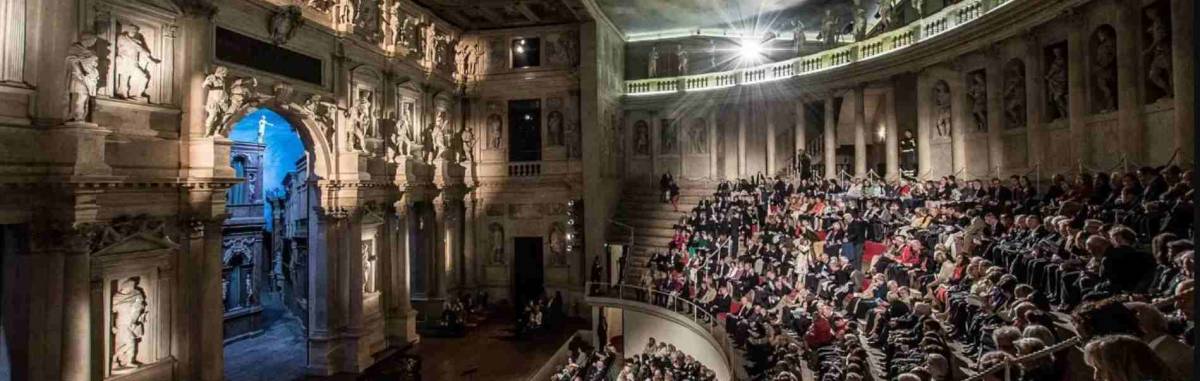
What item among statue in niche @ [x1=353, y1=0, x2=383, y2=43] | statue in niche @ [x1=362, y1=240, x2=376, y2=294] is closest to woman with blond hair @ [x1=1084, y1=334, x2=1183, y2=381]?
statue in niche @ [x1=362, y1=240, x2=376, y2=294]

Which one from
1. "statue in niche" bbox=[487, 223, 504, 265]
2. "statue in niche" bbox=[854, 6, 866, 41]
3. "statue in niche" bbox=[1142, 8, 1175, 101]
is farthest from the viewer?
"statue in niche" bbox=[487, 223, 504, 265]

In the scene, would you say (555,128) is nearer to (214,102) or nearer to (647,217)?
(647,217)

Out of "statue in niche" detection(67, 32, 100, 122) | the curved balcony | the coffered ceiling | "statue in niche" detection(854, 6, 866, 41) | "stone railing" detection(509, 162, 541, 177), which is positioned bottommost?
the curved balcony

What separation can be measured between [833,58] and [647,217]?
9968 mm

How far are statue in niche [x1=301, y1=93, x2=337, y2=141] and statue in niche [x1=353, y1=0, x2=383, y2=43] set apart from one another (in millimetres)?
2511

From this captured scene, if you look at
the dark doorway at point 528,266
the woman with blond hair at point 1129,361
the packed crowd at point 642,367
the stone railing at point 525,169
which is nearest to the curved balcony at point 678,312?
the packed crowd at point 642,367

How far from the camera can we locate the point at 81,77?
10531mm

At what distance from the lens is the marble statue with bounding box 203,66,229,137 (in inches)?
520

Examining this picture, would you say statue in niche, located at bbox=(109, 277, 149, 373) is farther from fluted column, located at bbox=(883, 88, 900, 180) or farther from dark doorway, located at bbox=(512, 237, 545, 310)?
fluted column, located at bbox=(883, 88, 900, 180)

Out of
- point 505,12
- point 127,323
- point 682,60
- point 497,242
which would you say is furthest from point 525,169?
point 127,323

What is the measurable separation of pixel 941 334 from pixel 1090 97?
1037cm

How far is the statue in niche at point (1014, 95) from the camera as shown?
17.0 meters

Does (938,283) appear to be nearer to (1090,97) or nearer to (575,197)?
(1090,97)

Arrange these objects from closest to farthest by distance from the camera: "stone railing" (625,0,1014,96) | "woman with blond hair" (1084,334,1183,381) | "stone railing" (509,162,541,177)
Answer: "woman with blond hair" (1084,334,1183,381), "stone railing" (625,0,1014,96), "stone railing" (509,162,541,177)
